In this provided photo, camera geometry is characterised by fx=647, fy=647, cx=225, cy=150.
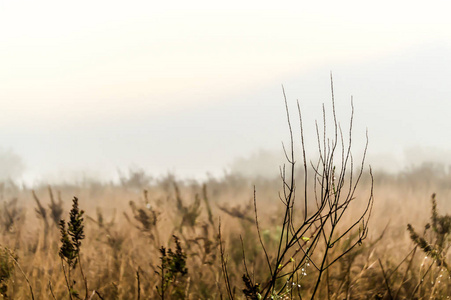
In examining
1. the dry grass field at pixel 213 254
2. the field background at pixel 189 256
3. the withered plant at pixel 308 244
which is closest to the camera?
the withered plant at pixel 308 244

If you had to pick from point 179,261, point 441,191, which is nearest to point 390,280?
point 179,261

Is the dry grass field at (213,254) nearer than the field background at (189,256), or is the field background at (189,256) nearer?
the dry grass field at (213,254)

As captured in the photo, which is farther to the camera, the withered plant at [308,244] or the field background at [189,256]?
the field background at [189,256]

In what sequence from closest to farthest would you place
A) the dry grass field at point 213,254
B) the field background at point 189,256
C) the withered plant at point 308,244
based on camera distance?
the withered plant at point 308,244
the dry grass field at point 213,254
the field background at point 189,256

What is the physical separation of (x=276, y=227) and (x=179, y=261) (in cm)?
225

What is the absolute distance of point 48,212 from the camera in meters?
5.95

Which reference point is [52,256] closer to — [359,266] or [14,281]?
[14,281]

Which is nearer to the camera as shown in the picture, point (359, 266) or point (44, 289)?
point (44, 289)

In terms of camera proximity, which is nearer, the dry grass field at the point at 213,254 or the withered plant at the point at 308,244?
the withered plant at the point at 308,244

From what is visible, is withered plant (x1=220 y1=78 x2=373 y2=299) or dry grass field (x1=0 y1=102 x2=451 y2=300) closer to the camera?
withered plant (x1=220 y1=78 x2=373 y2=299)

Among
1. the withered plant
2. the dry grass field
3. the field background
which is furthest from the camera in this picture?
the field background

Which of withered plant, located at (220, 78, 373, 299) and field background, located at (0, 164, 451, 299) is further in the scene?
field background, located at (0, 164, 451, 299)

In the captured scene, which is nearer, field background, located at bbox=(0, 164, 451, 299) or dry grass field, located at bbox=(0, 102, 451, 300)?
dry grass field, located at bbox=(0, 102, 451, 300)

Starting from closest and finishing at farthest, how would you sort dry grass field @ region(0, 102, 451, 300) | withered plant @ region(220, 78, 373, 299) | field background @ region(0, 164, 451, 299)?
withered plant @ region(220, 78, 373, 299) < dry grass field @ region(0, 102, 451, 300) < field background @ region(0, 164, 451, 299)
